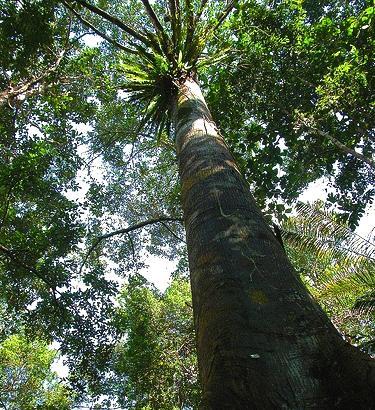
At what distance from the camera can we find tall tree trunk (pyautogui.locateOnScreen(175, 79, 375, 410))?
0.89 metres

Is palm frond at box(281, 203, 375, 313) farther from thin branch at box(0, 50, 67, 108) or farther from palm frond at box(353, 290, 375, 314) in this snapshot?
thin branch at box(0, 50, 67, 108)

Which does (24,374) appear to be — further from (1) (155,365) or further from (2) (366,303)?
(2) (366,303)

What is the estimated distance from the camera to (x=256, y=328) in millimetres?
1076

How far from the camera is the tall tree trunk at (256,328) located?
35.1 inches

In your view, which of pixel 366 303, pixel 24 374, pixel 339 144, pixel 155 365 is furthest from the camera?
pixel 24 374

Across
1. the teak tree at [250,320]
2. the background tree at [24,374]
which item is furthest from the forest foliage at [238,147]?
the background tree at [24,374]

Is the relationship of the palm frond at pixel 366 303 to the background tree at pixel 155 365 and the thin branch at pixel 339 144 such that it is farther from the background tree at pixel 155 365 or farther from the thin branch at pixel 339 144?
the background tree at pixel 155 365

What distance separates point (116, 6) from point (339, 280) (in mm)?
13152

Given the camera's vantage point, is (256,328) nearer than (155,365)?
Yes

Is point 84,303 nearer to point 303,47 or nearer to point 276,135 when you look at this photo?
point 276,135

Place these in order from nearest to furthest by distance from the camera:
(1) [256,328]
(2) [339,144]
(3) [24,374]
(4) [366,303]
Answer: (1) [256,328] < (4) [366,303] < (2) [339,144] < (3) [24,374]

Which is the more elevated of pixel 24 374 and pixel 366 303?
pixel 24 374

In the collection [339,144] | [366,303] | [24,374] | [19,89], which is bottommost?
[366,303]

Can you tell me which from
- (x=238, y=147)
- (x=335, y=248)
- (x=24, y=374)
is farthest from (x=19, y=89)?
(x=24, y=374)
